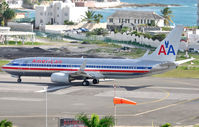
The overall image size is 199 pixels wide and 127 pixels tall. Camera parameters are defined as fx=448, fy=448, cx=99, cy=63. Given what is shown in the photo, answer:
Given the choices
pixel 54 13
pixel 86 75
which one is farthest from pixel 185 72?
pixel 54 13

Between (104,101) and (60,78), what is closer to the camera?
(104,101)

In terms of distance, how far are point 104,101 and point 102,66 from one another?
1162 cm

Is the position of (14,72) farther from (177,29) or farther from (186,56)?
(186,56)

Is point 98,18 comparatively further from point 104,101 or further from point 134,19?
point 104,101

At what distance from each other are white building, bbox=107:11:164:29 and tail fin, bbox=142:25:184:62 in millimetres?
111171

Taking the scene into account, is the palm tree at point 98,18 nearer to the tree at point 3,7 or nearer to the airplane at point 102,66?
the tree at point 3,7

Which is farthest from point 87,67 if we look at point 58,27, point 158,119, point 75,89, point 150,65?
point 58,27

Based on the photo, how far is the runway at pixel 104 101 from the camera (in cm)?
4659

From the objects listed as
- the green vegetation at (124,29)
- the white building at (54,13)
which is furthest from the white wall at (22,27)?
the green vegetation at (124,29)

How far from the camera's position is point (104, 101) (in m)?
56.4

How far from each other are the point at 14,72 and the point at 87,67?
1224 cm

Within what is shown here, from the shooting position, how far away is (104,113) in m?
49.1

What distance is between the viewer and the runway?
46594 millimetres

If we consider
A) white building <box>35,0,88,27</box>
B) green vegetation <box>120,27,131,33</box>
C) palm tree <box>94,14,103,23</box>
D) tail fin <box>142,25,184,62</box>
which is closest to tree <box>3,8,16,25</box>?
white building <box>35,0,88,27</box>
